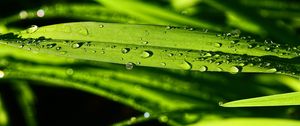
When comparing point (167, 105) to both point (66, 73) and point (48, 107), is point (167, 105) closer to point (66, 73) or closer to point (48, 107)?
point (66, 73)

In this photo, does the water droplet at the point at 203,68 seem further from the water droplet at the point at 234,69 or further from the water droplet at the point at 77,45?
the water droplet at the point at 77,45

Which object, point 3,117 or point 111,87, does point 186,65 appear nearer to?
point 111,87

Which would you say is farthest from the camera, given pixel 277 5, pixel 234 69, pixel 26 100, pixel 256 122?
pixel 26 100

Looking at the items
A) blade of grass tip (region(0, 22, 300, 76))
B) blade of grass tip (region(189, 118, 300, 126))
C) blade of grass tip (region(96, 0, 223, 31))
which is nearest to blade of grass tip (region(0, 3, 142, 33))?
blade of grass tip (region(96, 0, 223, 31))

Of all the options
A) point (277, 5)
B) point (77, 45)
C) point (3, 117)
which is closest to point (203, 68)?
point (77, 45)

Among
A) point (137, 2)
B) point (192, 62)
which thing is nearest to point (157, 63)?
point (192, 62)

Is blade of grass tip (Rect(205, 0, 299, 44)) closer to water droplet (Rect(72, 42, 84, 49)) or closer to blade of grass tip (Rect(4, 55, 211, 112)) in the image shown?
blade of grass tip (Rect(4, 55, 211, 112))
